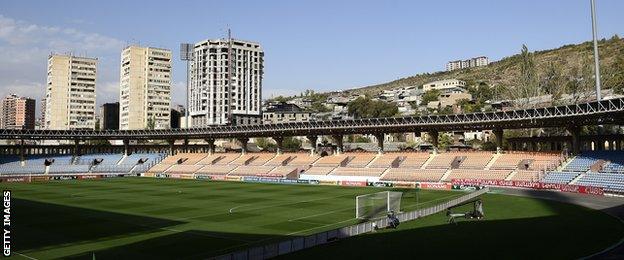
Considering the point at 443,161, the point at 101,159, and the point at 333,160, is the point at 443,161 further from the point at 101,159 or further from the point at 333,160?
the point at 101,159

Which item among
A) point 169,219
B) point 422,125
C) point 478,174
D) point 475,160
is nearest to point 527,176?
point 478,174

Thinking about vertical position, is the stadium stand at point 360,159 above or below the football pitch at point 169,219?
above

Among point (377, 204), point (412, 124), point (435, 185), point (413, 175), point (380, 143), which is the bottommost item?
point (435, 185)

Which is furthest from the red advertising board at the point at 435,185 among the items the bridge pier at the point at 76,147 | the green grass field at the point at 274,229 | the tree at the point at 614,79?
the bridge pier at the point at 76,147

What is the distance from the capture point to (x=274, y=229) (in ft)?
117

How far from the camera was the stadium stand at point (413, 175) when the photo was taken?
73.9m

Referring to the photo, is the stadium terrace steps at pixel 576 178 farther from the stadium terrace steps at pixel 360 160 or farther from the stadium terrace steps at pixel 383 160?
the stadium terrace steps at pixel 360 160

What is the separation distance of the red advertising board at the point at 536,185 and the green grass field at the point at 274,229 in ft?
31.9

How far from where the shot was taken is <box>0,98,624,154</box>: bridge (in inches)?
2319

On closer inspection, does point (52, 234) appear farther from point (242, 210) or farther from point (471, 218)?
point (471, 218)

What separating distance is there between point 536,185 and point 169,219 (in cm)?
4566

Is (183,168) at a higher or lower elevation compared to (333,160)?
lower

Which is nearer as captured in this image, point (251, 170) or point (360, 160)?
point (360, 160)

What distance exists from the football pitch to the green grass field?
82 mm
